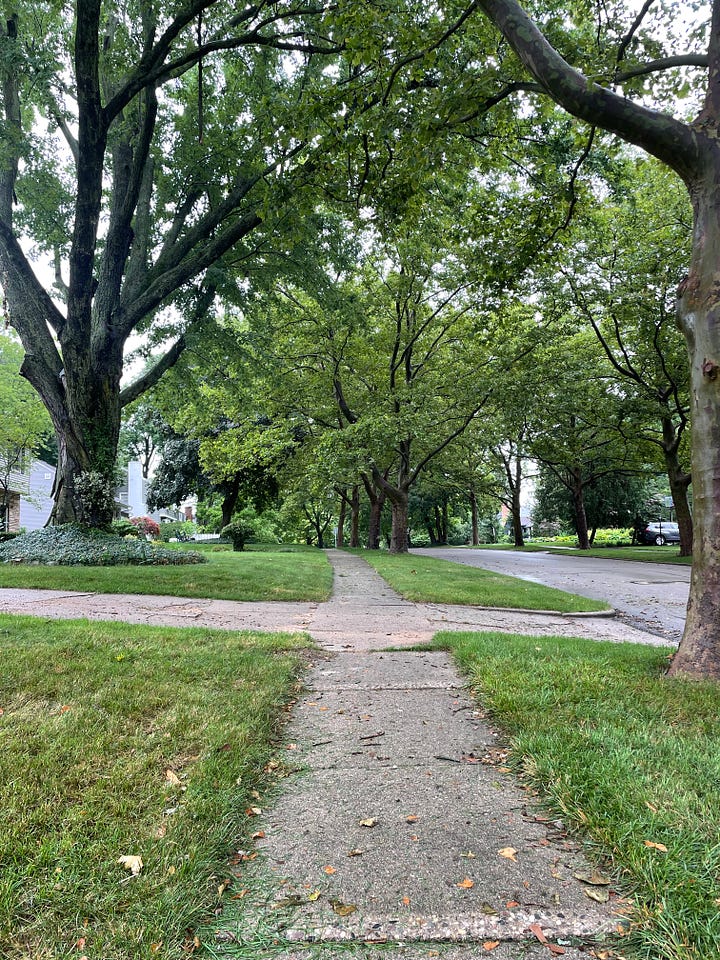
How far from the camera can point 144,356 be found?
542 inches

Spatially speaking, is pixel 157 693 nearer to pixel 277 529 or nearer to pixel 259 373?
pixel 259 373

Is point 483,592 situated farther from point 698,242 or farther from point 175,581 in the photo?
point 698,242

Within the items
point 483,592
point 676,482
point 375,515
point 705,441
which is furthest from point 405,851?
point 375,515

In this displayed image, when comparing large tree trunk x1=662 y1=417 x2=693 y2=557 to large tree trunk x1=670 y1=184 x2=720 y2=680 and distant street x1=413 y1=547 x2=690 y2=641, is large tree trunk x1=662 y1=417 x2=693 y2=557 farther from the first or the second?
large tree trunk x1=670 y1=184 x2=720 y2=680

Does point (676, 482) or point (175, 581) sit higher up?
point (676, 482)

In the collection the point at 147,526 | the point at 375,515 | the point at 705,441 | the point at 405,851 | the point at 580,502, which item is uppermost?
the point at 580,502

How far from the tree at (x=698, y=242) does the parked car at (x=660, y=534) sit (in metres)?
34.4

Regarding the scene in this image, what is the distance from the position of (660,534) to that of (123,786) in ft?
125

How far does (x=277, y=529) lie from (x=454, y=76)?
1221 inches

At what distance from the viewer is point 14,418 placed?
24172 mm

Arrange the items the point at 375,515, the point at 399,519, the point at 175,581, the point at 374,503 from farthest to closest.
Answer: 1. the point at 375,515
2. the point at 374,503
3. the point at 399,519
4. the point at 175,581

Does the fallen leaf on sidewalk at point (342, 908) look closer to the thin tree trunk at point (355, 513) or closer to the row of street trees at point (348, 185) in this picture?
the row of street trees at point (348, 185)

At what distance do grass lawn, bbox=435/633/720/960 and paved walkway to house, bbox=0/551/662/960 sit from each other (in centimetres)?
12

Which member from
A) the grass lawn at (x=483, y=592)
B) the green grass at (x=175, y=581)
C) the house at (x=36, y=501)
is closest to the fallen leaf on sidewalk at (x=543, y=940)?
the grass lawn at (x=483, y=592)
